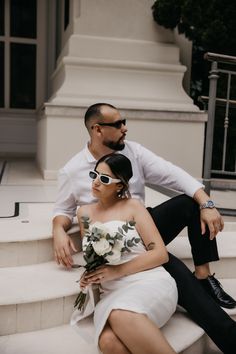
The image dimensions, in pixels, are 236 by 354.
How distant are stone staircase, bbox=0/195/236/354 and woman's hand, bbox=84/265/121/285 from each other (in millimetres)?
301

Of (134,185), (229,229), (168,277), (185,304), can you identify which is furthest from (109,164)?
(229,229)

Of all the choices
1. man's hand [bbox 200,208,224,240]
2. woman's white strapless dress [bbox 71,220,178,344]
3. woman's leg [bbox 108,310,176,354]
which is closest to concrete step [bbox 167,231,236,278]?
man's hand [bbox 200,208,224,240]

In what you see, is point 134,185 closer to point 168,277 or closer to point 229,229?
point 168,277

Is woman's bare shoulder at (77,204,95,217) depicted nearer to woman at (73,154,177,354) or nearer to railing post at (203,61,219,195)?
woman at (73,154,177,354)

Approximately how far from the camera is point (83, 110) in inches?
207

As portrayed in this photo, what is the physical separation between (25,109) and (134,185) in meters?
6.43

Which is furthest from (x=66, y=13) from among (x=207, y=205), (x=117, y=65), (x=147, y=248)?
(x=147, y=248)

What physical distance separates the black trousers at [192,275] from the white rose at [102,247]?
54 centimetres

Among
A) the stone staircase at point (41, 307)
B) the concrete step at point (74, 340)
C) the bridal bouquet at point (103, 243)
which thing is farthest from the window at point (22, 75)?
the bridal bouquet at point (103, 243)

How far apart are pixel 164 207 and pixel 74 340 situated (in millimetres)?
861

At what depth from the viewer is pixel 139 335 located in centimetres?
174

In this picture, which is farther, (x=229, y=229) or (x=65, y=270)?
(x=229, y=229)

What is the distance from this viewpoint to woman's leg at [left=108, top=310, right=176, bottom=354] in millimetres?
1731

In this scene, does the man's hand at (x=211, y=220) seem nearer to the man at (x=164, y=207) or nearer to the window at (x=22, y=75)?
the man at (x=164, y=207)
